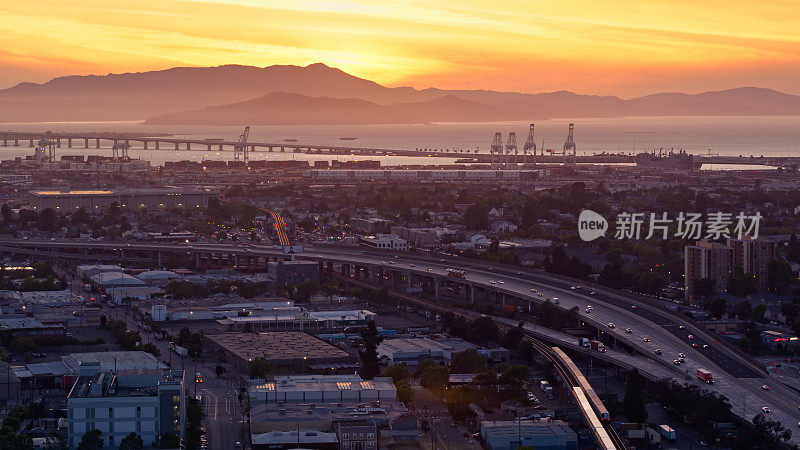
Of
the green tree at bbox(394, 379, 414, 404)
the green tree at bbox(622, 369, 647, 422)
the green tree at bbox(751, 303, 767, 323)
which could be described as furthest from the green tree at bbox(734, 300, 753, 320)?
the green tree at bbox(394, 379, 414, 404)

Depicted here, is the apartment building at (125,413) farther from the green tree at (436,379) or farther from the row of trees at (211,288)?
the row of trees at (211,288)

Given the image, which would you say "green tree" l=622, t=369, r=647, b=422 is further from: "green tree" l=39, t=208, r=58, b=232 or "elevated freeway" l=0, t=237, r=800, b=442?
"green tree" l=39, t=208, r=58, b=232

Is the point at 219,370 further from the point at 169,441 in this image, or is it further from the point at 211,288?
the point at 211,288

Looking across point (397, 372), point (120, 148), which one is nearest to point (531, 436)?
point (397, 372)

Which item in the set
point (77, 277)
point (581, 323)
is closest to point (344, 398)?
point (581, 323)

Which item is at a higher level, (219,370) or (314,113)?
(314,113)
